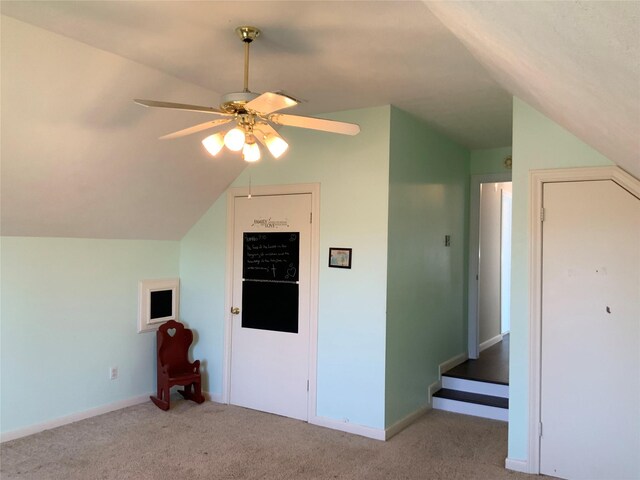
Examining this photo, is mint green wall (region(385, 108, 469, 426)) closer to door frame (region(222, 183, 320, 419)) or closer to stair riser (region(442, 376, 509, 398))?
stair riser (region(442, 376, 509, 398))

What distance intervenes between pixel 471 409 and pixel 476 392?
306mm

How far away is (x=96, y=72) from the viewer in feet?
9.94

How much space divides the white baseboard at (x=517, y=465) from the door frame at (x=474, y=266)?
233cm

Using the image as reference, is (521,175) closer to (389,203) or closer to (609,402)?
(389,203)

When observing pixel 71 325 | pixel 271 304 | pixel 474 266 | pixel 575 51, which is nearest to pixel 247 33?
pixel 575 51

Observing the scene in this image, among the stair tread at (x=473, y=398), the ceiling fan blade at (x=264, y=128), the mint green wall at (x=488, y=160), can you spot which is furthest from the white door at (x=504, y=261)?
the ceiling fan blade at (x=264, y=128)

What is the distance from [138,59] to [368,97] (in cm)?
161

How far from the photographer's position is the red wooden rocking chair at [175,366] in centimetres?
446

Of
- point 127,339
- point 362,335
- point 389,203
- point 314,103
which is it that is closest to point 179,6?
point 314,103

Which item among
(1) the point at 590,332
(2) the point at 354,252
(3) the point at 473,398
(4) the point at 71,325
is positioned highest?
(2) the point at 354,252

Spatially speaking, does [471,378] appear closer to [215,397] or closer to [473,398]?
[473,398]

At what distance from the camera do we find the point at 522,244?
11.1 ft

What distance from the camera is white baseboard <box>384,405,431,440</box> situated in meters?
3.91

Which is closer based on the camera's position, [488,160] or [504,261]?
[488,160]
